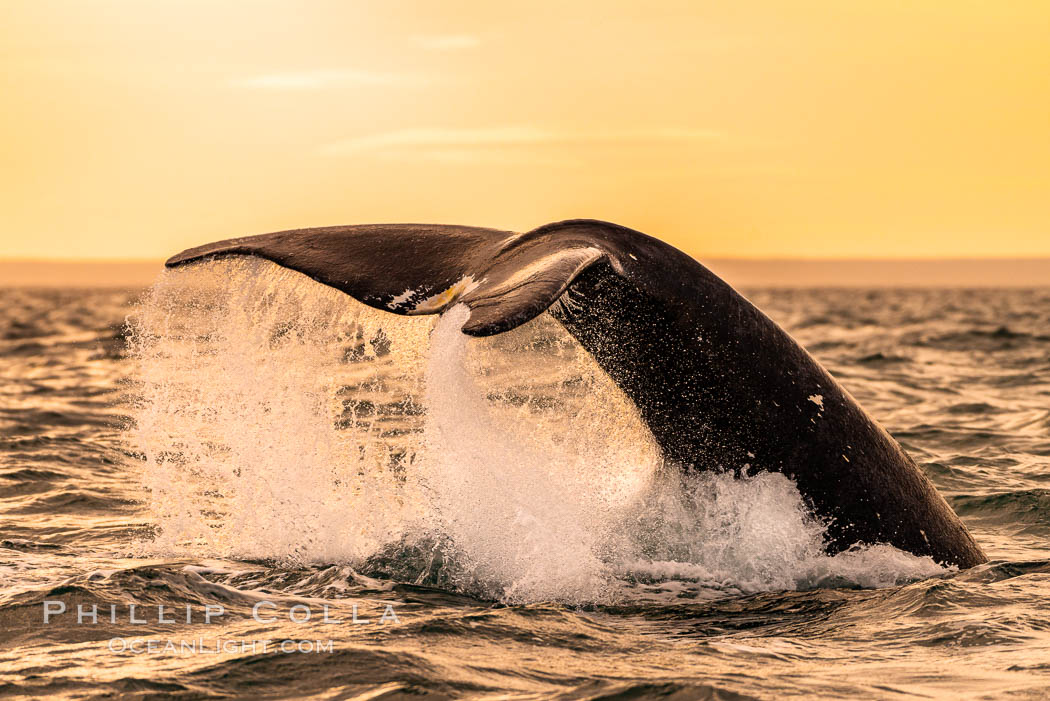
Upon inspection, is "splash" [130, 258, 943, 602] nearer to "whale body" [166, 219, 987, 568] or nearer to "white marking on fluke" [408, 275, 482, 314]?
"whale body" [166, 219, 987, 568]

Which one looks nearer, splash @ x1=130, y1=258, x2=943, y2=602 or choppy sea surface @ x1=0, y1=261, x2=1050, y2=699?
choppy sea surface @ x1=0, y1=261, x2=1050, y2=699

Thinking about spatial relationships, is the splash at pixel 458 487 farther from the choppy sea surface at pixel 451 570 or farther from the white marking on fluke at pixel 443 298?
the white marking on fluke at pixel 443 298

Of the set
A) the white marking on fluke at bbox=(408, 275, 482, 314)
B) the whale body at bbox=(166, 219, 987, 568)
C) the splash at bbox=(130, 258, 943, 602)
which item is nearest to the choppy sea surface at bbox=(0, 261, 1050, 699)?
the splash at bbox=(130, 258, 943, 602)

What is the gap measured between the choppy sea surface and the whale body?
14 centimetres

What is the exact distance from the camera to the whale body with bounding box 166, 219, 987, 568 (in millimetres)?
5570

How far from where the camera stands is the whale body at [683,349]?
18.3 feet

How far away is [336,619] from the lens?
534 cm

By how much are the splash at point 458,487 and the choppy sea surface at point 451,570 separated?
2 centimetres

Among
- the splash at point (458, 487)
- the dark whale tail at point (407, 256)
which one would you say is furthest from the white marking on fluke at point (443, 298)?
the splash at point (458, 487)

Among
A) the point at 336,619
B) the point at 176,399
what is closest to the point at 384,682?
the point at 336,619

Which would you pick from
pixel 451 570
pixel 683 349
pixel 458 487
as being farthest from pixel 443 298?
pixel 451 570

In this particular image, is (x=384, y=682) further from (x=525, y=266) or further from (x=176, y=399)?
(x=176, y=399)

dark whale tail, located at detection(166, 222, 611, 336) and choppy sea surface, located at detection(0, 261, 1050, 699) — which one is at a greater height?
dark whale tail, located at detection(166, 222, 611, 336)

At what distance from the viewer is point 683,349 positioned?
571 cm
